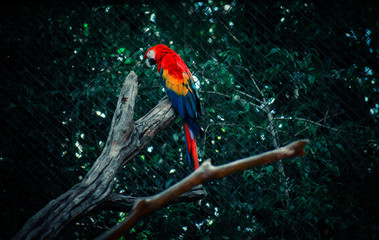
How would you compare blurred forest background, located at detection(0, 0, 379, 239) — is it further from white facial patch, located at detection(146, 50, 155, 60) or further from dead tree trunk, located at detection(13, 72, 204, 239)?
dead tree trunk, located at detection(13, 72, 204, 239)

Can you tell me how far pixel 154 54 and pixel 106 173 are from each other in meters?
0.82

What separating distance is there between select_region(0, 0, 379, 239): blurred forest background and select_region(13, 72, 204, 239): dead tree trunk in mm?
411

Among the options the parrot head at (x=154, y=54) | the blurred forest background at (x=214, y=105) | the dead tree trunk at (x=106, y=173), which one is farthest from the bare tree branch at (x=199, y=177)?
the parrot head at (x=154, y=54)

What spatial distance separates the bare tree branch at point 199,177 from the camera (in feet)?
2.33

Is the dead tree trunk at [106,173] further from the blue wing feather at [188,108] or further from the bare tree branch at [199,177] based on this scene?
the bare tree branch at [199,177]

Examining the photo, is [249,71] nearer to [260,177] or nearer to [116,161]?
[260,177]

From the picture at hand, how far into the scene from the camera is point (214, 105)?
62.8 inches

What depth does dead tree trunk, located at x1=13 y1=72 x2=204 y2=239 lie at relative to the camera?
814mm

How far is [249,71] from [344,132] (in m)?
0.52

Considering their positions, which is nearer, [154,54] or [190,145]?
[190,145]

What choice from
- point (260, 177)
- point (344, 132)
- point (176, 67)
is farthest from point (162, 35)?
point (344, 132)

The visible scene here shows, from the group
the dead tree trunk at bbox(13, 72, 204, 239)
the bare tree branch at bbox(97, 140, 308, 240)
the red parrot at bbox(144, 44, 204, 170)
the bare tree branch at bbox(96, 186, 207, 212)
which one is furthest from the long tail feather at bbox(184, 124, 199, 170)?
the bare tree branch at bbox(97, 140, 308, 240)

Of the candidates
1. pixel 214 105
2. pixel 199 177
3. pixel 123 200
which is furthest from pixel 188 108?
pixel 199 177

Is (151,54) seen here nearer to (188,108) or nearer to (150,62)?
(150,62)
